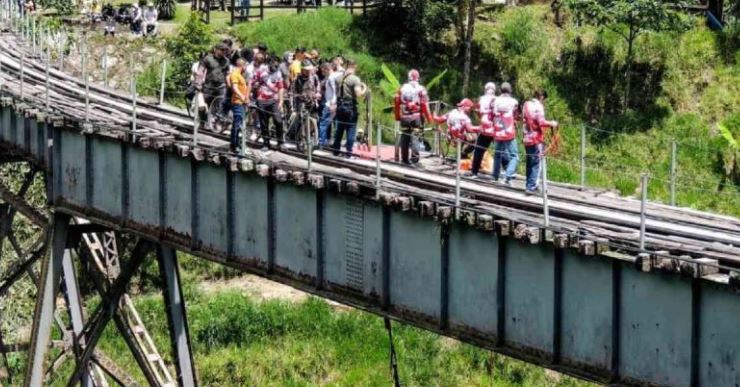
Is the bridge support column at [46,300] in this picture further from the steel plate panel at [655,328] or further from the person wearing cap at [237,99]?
the steel plate panel at [655,328]

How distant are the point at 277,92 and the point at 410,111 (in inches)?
103

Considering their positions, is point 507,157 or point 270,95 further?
point 270,95

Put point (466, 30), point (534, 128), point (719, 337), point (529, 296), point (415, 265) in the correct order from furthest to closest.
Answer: point (466, 30), point (534, 128), point (415, 265), point (529, 296), point (719, 337)

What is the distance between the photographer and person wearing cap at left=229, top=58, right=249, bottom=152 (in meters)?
23.8

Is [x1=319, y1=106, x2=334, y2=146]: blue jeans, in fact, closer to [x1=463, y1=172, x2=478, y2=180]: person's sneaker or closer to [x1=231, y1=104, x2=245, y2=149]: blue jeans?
[x1=231, y1=104, x2=245, y2=149]: blue jeans

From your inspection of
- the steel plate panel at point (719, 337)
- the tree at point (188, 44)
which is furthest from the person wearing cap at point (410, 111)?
the tree at point (188, 44)

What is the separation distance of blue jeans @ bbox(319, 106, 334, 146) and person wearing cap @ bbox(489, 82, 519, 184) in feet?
11.7

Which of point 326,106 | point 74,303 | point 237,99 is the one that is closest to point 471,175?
point 326,106

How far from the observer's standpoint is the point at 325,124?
2577cm

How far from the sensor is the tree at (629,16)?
4934 cm

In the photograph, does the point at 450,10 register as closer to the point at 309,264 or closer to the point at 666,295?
the point at 309,264

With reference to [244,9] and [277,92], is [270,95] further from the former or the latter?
[244,9]

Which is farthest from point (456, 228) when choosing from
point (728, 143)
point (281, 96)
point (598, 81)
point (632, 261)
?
point (598, 81)

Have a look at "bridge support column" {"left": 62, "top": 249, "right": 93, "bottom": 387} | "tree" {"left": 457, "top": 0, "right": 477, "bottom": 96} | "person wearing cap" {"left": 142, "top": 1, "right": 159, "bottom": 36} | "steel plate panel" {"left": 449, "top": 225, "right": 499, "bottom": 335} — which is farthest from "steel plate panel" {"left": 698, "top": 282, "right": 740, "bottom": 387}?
"person wearing cap" {"left": 142, "top": 1, "right": 159, "bottom": 36}
